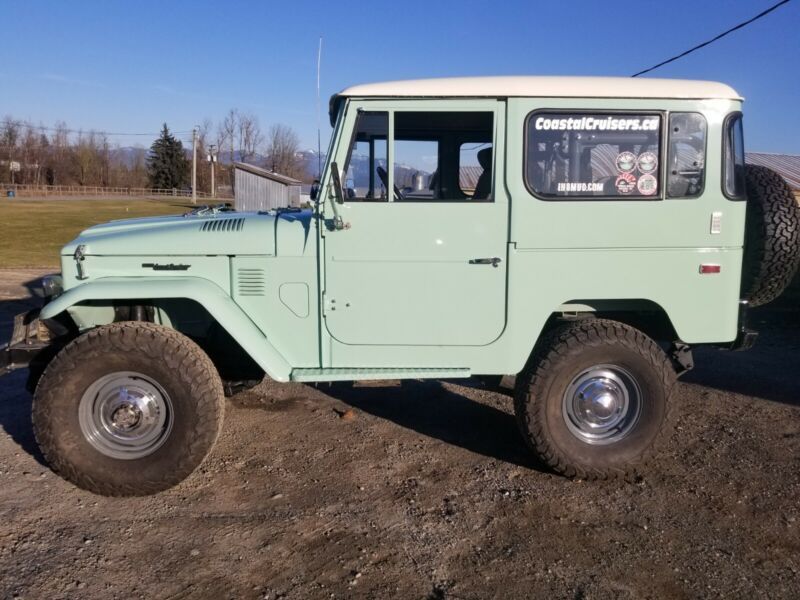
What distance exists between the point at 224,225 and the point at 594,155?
96.0 inches

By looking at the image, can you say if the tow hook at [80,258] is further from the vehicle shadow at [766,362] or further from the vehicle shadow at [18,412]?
the vehicle shadow at [766,362]

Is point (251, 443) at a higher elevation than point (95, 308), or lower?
lower

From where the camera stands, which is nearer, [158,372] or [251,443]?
[158,372]

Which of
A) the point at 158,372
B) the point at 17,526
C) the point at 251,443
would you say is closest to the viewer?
the point at 17,526

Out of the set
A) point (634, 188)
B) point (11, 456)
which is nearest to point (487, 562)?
point (634, 188)

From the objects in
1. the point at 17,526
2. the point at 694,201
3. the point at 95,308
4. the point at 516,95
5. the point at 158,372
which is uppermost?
the point at 516,95

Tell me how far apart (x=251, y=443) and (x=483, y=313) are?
6.79ft

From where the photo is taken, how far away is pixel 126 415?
161 inches

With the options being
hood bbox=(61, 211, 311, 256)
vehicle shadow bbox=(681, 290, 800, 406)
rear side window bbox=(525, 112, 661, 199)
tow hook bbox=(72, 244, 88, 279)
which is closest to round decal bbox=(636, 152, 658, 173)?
rear side window bbox=(525, 112, 661, 199)

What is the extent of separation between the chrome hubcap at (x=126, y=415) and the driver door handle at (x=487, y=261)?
2.08 m

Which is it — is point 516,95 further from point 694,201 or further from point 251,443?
point 251,443

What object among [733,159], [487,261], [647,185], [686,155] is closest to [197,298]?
[487,261]

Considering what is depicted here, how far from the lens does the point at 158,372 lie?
402 centimetres

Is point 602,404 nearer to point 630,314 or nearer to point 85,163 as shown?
point 630,314
